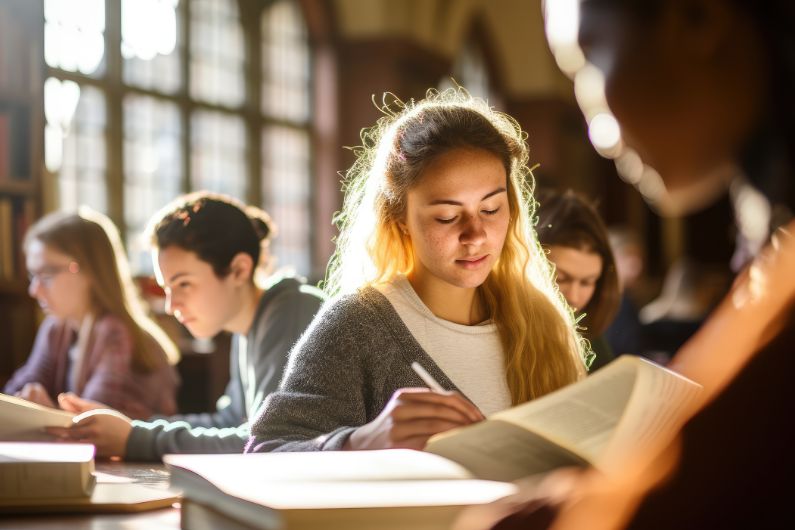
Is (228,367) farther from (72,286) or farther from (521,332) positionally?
(521,332)

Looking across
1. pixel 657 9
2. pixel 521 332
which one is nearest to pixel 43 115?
pixel 521 332

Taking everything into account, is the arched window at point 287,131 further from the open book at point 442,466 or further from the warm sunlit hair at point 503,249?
the open book at point 442,466

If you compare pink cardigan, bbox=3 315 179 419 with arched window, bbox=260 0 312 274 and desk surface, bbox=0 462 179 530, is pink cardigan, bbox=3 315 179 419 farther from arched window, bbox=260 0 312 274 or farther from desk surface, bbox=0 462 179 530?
arched window, bbox=260 0 312 274

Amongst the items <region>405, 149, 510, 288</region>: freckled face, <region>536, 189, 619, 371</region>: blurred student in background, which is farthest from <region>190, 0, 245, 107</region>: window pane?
<region>405, 149, 510, 288</region>: freckled face

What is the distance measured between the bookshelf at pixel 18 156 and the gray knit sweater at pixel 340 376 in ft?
12.4

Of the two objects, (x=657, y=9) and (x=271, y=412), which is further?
(x=271, y=412)

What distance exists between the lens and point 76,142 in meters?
6.43

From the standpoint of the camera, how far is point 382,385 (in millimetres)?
1819

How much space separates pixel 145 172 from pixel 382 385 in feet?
18.1

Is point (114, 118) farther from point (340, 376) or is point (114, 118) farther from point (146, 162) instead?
point (340, 376)

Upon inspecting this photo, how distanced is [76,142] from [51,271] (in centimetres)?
314

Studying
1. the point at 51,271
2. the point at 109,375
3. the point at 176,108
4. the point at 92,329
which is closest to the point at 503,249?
the point at 109,375

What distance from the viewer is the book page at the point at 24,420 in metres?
1.95

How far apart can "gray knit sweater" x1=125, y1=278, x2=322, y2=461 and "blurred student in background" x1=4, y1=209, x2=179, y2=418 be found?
38 cm
